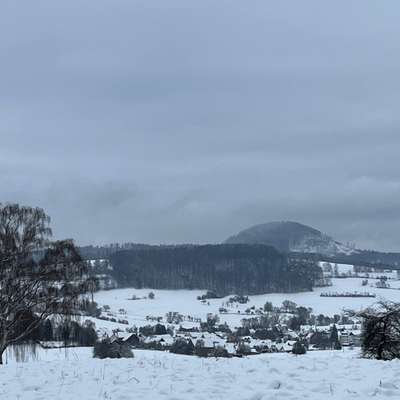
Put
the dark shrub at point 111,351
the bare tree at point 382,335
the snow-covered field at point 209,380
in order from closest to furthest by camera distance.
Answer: the snow-covered field at point 209,380 → the bare tree at point 382,335 → the dark shrub at point 111,351

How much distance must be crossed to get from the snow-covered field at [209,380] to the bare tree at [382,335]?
32.5 ft

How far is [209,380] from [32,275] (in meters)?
23.8

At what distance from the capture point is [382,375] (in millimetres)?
15266

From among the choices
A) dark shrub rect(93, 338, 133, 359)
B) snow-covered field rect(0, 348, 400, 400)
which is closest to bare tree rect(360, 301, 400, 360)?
snow-covered field rect(0, 348, 400, 400)

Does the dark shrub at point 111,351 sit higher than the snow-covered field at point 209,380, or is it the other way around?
the snow-covered field at point 209,380

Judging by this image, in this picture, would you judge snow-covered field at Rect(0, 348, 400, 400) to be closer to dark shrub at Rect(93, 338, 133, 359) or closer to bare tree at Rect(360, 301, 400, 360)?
bare tree at Rect(360, 301, 400, 360)

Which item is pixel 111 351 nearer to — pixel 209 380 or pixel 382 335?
pixel 382 335

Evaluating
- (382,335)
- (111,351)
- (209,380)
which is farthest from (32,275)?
(209,380)

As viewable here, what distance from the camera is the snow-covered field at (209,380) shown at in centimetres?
1337

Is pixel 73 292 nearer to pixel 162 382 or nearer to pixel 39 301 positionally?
pixel 39 301

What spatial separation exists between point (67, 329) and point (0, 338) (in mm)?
3952

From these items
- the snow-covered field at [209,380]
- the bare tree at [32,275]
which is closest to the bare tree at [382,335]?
the snow-covered field at [209,380]

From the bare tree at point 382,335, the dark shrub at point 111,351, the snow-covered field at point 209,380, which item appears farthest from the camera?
the dark shrub at point 111,351

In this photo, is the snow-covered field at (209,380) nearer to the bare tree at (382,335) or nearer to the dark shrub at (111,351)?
the bare tree at (382,335)
